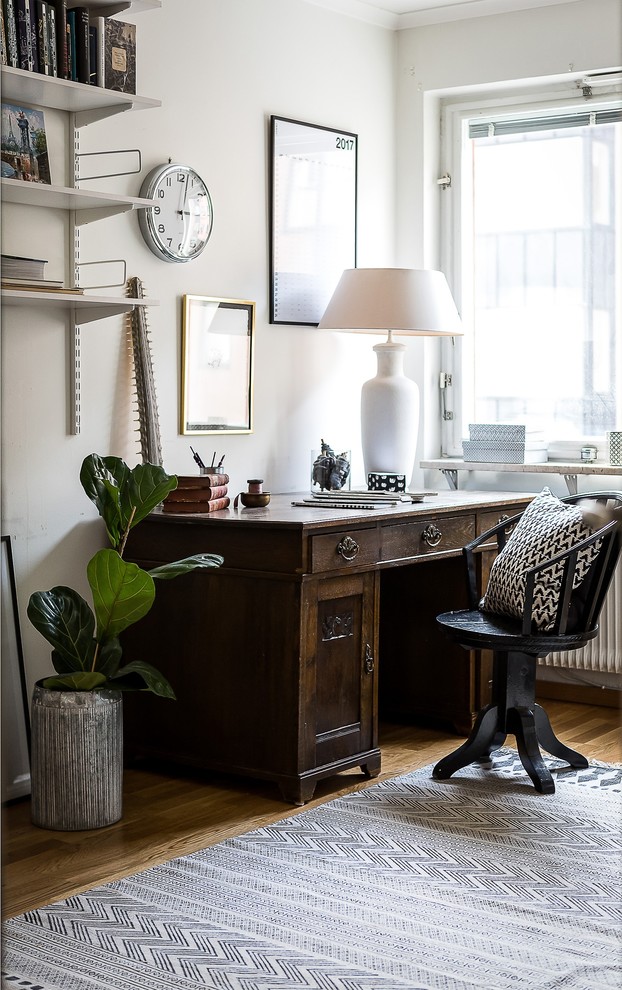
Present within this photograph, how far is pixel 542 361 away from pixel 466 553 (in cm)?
126

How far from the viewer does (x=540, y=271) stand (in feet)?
15.4

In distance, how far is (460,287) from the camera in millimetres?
4820

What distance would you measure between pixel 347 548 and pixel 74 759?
0.93m

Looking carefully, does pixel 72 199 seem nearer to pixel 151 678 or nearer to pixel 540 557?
pixel 151 678

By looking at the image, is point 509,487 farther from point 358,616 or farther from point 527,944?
point 527,944

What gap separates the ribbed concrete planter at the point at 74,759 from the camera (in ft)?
9.98

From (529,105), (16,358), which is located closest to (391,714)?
(16,358)

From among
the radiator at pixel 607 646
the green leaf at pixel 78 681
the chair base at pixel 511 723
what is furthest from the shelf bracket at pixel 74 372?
the radiator at pixel 607 646

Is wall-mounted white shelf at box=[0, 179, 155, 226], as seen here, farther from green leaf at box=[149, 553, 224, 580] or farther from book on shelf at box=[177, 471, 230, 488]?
green leaf at box=[149, 553, 224, 580]

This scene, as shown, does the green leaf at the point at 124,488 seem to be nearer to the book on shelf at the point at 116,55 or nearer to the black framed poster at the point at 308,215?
the book on shelf at the point at 116,55

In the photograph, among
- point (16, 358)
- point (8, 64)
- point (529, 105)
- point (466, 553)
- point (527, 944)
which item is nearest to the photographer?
point (527, 944)

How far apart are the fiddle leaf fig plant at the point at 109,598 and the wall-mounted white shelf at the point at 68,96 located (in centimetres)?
97

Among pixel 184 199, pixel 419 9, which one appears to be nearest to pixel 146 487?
pixel 184 199

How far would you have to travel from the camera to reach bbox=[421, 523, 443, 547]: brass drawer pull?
12.2 ft
